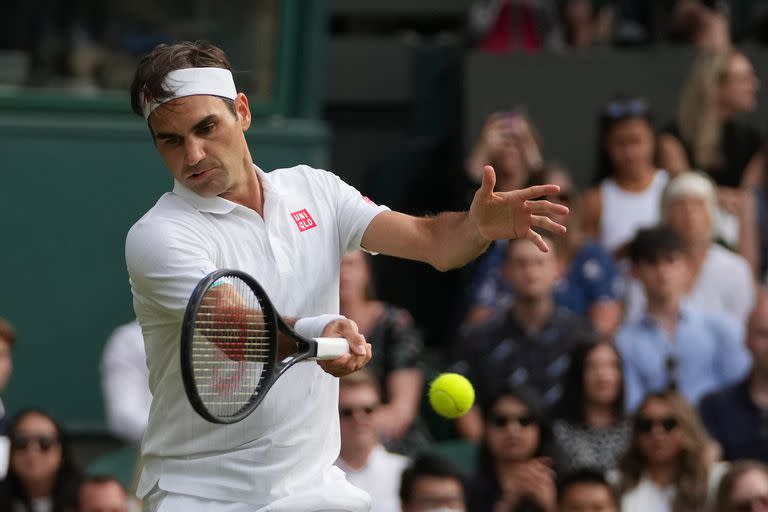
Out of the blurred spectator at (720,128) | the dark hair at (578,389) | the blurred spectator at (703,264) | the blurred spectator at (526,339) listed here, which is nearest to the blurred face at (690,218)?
the blurred spectator at (703,264)

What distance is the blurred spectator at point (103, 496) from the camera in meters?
A: 6.56

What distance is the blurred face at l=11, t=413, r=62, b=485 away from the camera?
684 centimetres

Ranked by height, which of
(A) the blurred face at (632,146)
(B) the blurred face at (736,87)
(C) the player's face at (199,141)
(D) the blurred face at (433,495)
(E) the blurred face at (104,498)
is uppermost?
(B) the blurred face at (736,87)

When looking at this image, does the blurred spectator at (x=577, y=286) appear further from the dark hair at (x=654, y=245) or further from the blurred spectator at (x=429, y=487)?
the blurred spectator at (x=429, y=487)

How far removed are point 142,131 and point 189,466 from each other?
4.74m

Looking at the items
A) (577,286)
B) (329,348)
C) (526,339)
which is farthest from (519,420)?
(329,348)

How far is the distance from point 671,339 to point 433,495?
1.68 metres

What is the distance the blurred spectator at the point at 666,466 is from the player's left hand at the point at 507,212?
3.16m

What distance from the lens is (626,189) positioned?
857 centimetres

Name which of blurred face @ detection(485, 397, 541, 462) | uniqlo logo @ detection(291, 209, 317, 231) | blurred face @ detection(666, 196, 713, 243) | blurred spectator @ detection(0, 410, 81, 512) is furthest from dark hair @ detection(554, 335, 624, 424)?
uniqlo logo @ detection(291, 209, 317, 231)

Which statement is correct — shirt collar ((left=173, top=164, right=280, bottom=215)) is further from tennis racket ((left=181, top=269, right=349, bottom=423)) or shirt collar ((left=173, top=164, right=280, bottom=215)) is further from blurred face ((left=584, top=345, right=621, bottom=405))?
blurred face ((left=584, top=345, right=621, bottom=405))

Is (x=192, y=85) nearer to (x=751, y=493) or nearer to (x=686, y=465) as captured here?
(x=751, y=493)

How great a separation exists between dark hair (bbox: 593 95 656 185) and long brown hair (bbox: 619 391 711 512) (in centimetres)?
205

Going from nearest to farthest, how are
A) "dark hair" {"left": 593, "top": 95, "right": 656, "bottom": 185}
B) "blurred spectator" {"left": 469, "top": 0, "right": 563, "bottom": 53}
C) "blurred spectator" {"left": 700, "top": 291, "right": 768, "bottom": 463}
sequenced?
"blurred spectator" {"left": 700, "top": 291, "right": 768, "bottom": 463} → "dark hair" {"left": 593, "top": 95, "right": 656, "bottom": 185} → "blurred spectator" {"left": 469, "top": 0, "right": 563, "bottom": 53}
